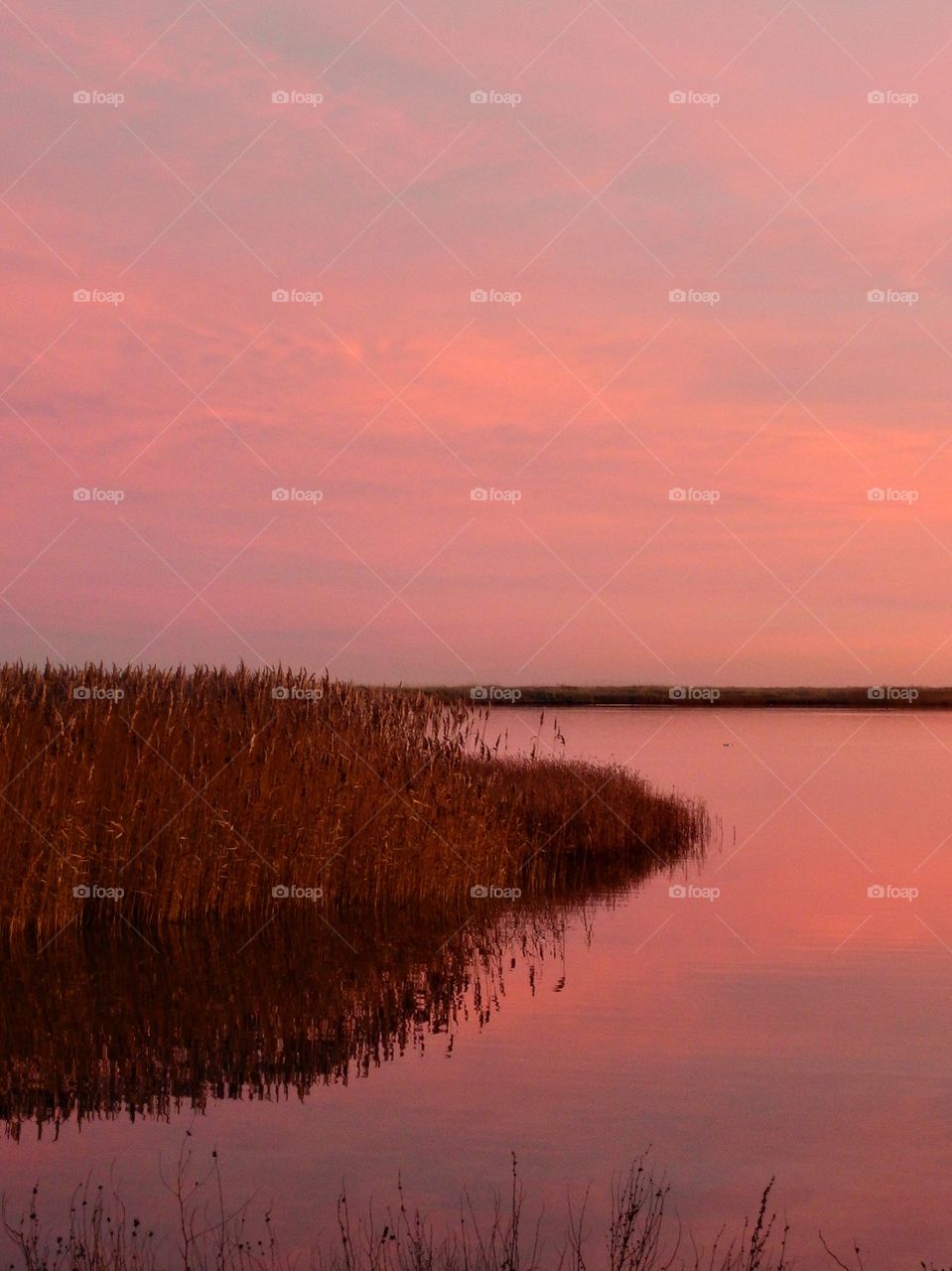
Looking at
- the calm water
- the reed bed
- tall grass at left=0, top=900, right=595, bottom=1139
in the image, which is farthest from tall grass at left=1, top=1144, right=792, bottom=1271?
the reed bed

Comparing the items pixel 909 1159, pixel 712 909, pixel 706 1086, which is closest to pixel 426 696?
pixel 712 909

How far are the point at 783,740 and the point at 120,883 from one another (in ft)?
186

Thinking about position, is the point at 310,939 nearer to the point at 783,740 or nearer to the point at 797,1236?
the point at 797,1236

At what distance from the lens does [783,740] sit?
69.5m

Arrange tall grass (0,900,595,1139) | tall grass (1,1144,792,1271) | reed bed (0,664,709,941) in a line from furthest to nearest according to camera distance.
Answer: reed bed (0,664,709,941) < tall grass (0,900,595,1139) < tall grass (1,1144,792,1271)

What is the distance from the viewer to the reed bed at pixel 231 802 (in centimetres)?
1619

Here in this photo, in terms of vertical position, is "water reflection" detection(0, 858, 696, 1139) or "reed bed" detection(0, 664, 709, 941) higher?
"reed bed" detection(0, 664, 709, 941)

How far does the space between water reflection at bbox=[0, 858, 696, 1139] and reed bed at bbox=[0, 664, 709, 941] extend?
0.71 meters

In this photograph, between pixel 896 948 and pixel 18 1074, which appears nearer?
pixel 18 1074

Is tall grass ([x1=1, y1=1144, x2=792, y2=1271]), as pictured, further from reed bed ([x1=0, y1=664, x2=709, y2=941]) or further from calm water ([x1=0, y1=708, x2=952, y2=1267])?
reed bed ([x1=0, y1=664, x2=709, y2=941])

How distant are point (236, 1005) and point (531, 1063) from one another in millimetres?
3233

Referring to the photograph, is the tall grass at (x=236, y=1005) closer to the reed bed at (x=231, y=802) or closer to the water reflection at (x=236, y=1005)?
the water reflection at (x=236, y=1005)

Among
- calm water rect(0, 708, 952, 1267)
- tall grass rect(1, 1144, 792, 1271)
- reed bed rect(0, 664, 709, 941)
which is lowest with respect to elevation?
tall grass rect(1, 1144, 792, 1271)

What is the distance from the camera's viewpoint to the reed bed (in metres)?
16.2
